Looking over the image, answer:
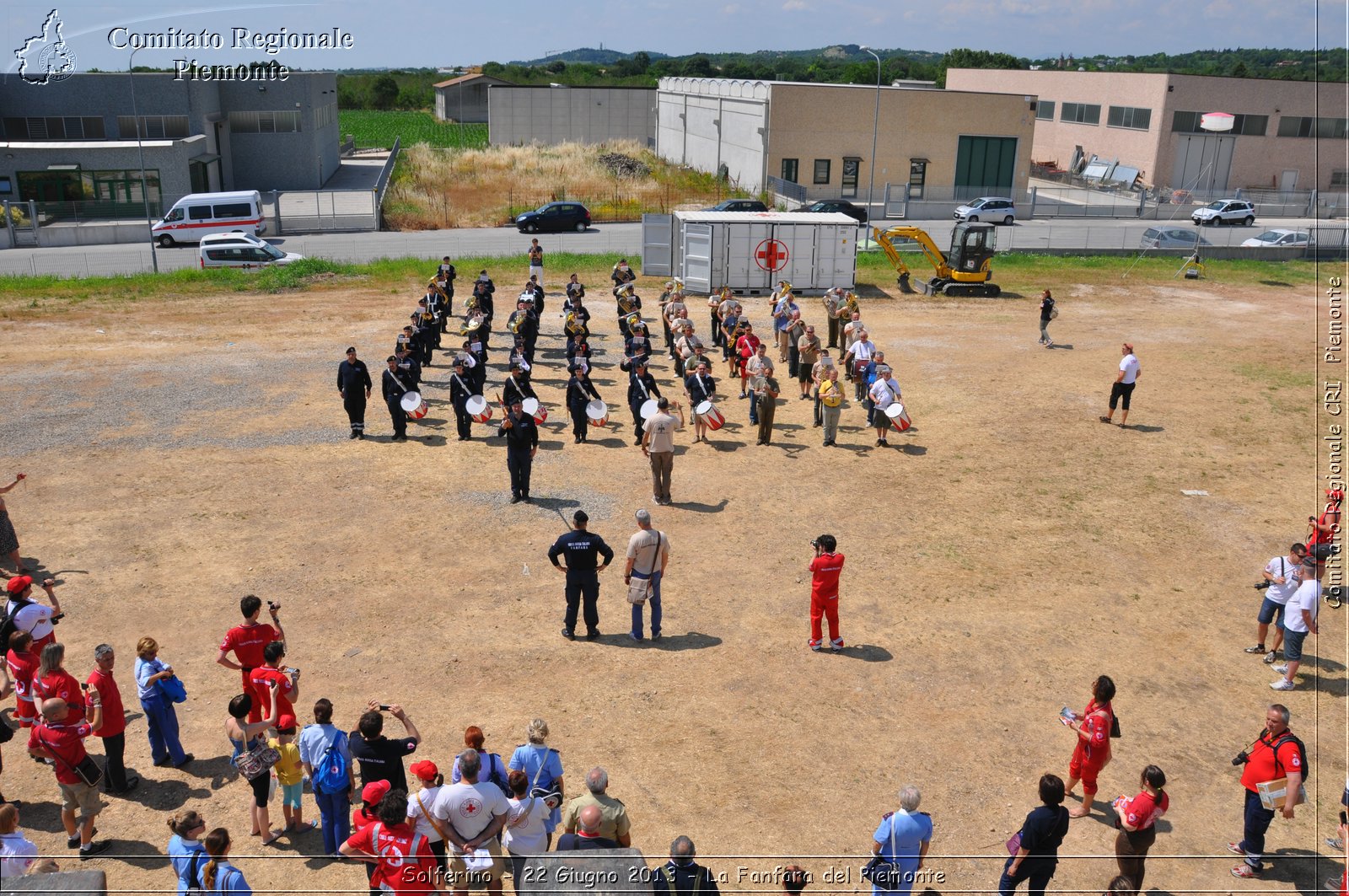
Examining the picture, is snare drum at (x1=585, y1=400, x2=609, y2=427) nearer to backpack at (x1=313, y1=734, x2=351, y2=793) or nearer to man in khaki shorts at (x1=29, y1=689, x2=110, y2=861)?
man in khaki shorts at (x1=29, y1=689, x2=110, y2=861)

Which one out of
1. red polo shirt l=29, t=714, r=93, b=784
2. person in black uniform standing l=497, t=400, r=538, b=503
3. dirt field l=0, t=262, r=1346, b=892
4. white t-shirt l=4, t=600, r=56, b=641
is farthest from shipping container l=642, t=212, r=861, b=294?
red polo shirt l=29, t=714, r=93, b=784

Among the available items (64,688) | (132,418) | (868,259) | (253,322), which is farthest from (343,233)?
(64,688)

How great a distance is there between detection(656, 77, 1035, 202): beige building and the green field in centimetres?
2668

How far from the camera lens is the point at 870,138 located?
49781 millimetres

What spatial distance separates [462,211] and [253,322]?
23.3 meters

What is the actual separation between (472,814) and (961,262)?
2796cm

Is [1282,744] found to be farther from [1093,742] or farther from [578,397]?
[578,397]

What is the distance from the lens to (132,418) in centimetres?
1864

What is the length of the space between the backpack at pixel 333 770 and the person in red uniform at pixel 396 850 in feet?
2.93

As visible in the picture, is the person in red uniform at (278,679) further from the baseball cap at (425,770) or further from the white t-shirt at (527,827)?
the white t-shirt at (527,827)

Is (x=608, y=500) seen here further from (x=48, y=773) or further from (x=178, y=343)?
(x=178, y=343)

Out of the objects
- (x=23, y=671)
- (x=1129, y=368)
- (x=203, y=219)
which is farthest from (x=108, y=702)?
(x=203, y=219)

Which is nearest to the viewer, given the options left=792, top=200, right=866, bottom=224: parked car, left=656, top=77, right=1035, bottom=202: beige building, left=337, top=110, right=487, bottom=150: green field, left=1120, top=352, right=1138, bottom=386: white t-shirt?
left=1120, top=352, right=1138, bottom=386: white t-shirt

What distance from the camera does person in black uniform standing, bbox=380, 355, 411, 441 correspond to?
1752 centimetres
